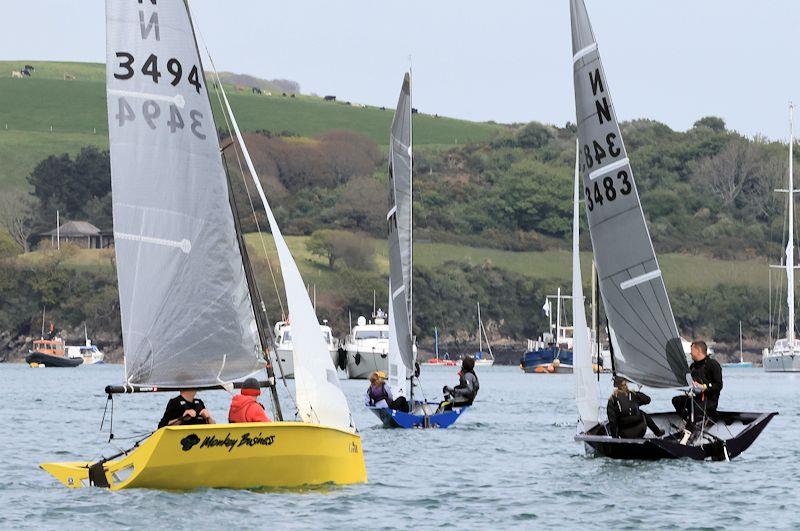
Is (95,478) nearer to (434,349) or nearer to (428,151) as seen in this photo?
(434,349)

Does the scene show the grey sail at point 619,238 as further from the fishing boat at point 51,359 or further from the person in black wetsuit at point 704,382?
the fishing boat at point 51,359

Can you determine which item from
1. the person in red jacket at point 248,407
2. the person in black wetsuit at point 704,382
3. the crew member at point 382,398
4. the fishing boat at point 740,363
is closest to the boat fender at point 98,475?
the person in red jacket at point 248,407

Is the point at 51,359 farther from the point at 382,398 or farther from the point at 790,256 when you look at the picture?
the point at 382,398

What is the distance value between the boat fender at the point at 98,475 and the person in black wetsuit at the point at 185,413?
3.67ft

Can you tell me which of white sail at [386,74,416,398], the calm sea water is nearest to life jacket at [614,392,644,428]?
the calm sea water

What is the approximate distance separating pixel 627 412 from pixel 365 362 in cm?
4970

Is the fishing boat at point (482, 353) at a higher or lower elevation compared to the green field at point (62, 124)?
lower

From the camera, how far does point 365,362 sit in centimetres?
7556

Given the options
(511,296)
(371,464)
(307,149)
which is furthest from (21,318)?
(371,464)

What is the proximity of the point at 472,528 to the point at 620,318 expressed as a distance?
25.9 feet

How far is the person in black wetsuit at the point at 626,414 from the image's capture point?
85.6 feet

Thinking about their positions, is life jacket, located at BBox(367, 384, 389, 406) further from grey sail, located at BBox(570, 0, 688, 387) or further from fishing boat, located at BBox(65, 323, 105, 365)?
fishing boat, located at BBox(65, 323, 105, 365)

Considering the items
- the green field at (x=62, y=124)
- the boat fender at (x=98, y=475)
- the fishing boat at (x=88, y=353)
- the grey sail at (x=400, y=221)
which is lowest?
the boat fender at (x=98, y=475)

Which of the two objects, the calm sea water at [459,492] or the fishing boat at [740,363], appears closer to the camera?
the calm sea water at [459,492]
